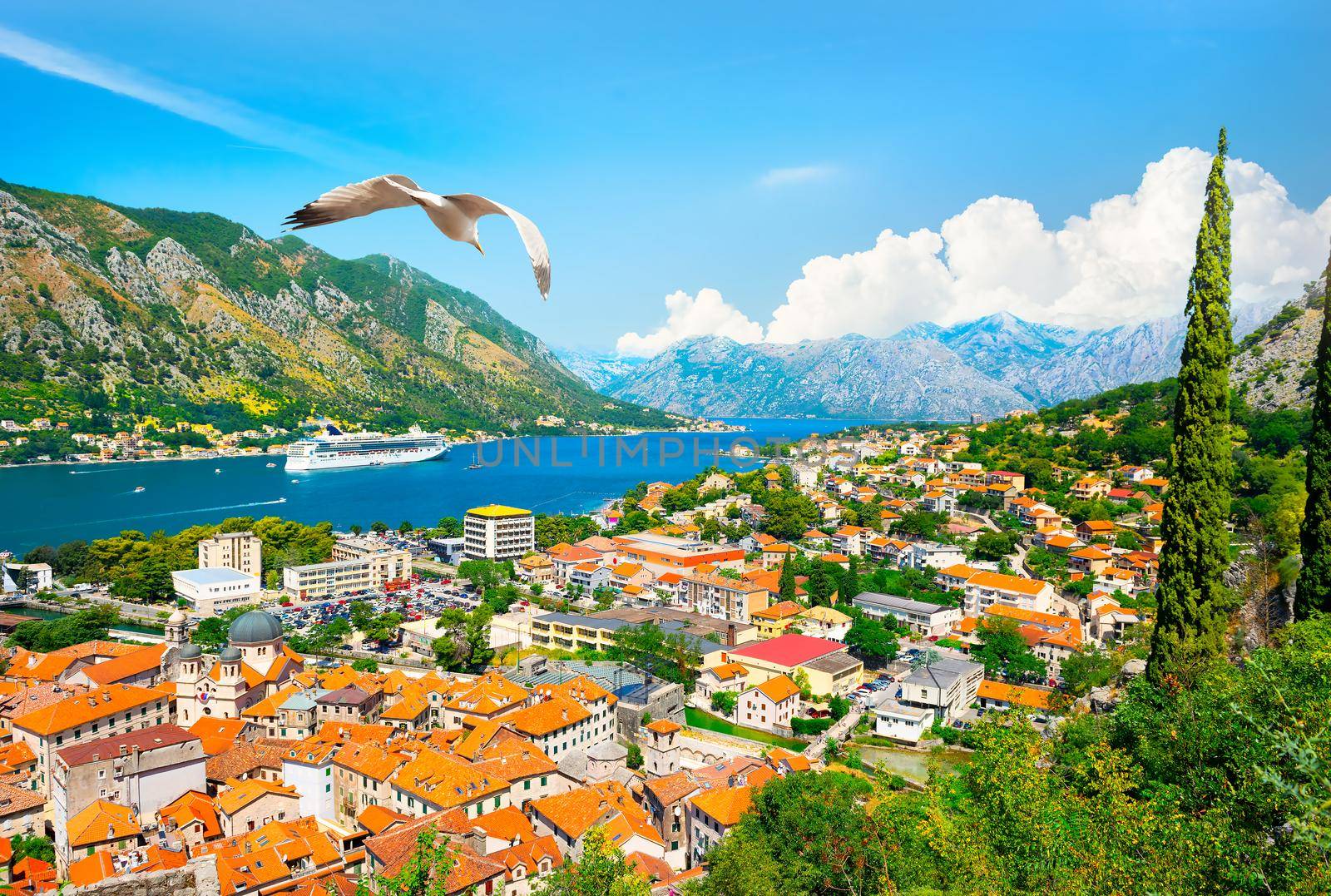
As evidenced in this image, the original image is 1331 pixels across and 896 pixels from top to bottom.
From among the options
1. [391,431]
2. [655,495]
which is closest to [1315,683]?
[655,495]

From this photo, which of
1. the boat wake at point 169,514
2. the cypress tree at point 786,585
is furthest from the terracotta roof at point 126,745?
the boat wake at point 169,514

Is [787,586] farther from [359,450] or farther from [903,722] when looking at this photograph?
[359,450]

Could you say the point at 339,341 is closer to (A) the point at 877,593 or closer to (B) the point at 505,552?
(B) the point at 505,552

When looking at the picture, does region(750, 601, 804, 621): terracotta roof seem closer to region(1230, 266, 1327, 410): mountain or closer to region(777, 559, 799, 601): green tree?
region(777, 559, 799, 601): green tree

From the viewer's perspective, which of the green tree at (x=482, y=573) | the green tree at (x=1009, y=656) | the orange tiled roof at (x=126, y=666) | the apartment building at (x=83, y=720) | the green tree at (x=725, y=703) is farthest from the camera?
the green tree at (x=482, y=573)

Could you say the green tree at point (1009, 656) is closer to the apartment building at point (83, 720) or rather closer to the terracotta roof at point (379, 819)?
the terracotta roof at point (379, 819)

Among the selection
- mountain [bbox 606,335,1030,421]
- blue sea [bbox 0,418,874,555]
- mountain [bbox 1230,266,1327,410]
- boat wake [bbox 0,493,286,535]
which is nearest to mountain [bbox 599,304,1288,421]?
mountain [bbox 606,335,1030,421]
